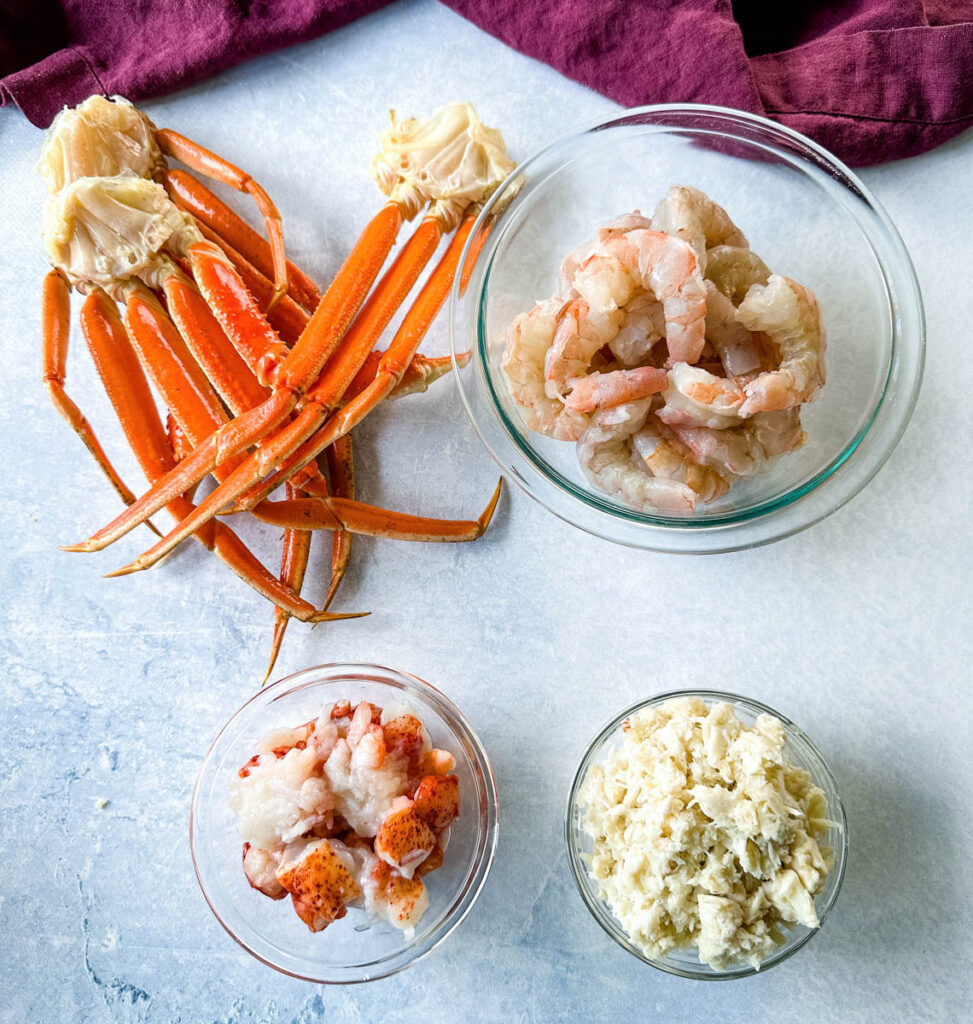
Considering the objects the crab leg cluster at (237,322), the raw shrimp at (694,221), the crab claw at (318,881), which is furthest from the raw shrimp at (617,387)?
the crab claw at (318,881)

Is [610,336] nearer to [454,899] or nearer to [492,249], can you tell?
[492,249]

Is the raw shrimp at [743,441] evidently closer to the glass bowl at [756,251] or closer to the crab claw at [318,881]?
the glass bowl at [756,251]

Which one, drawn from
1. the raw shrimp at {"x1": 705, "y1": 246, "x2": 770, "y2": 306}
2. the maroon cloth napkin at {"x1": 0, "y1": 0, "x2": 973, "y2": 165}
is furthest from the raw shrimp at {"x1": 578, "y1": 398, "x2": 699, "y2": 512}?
the maroon cloth napkin at {"x1": 0, "y1": 0, "x2": 973, "y2": 165}

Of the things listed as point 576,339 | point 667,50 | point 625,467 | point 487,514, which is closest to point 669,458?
point 625,467

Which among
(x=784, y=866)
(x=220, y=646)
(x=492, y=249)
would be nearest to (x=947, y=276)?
(x=492, y=249)

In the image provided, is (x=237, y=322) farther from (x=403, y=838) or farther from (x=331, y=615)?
(x=403, y=838)

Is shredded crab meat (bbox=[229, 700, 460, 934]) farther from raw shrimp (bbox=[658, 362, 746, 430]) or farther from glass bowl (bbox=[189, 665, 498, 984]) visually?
raw shrimp (bbox=[658, 362, 746, 430])
